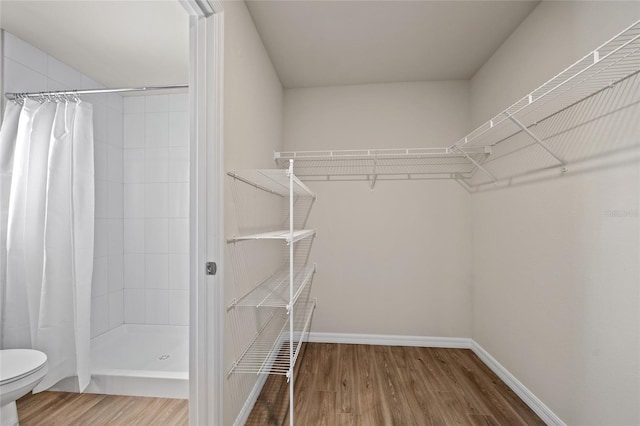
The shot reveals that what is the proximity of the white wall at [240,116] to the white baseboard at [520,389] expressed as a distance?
1.71 meters

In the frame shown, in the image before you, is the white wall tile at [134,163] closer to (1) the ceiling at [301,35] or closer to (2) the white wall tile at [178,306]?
(1) the ceiling at [301,35]

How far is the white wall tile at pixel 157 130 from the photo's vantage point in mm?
2883

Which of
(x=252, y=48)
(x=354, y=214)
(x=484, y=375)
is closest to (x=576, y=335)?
(x=484, y=375)

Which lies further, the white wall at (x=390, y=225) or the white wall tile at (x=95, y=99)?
the white wall at (x=390, y=225)

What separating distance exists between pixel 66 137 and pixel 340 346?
263 cm

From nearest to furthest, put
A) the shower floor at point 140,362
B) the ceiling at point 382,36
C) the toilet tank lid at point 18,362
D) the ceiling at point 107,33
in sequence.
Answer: the toilet tank lid at point 18,362 < the ceiling at point 107,33 < the ceiling at point 382,36 < the shower floor at point 140,362

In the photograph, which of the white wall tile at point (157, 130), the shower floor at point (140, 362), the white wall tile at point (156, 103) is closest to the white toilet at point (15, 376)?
the shower floor at point (140, 362)

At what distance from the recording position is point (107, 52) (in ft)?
7.06

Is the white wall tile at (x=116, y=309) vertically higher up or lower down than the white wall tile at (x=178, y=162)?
lower down

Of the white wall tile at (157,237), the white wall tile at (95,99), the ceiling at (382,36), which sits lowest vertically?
the white wall tile at (157,237)

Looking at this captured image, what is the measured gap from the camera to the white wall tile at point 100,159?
2.61 metres

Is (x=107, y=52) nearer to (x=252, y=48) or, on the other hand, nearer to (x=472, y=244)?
(x=252, y=48)

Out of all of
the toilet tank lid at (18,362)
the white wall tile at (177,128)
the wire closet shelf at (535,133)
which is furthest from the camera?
the white wall tile at (177,128)

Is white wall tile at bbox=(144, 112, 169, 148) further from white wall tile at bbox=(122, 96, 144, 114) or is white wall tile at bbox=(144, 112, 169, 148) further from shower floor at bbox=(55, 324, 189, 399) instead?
shower floor at bbox=(55, 324, 189, 399)
